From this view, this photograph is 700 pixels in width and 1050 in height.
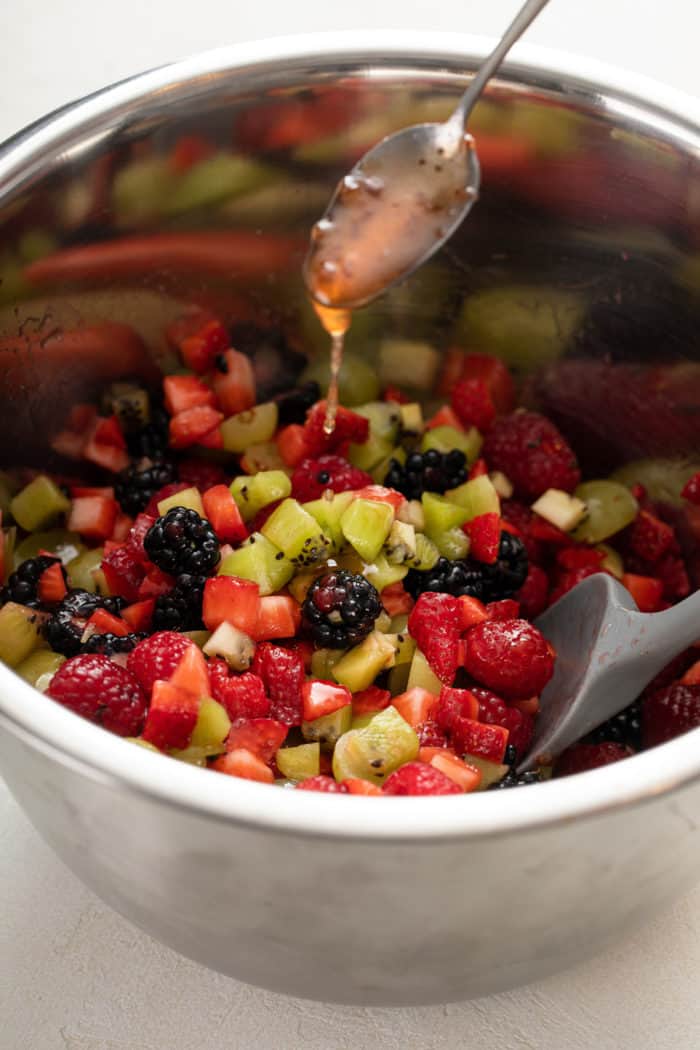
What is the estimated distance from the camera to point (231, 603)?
1.67 m

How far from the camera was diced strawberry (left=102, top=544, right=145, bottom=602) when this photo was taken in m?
1.83

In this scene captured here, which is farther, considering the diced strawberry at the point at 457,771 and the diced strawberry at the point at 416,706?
the diced strawberry at the point at 416,706

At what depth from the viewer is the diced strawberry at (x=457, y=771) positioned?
145 cm

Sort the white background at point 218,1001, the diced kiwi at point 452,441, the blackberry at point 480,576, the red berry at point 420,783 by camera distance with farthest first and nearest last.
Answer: the diced kiwi at point 452,441
the blackberry at point 480,576
the white background at point 218,1001
the red berry at point 420,783

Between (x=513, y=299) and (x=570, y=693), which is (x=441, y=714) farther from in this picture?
(x=513, y=299)

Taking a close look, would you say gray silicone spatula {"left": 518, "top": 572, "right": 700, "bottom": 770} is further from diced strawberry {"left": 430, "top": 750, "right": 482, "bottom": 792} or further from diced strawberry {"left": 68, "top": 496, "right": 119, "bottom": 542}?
diced strawberry {"left": 68, "top": 496, "right": 119, "bottom": 542}

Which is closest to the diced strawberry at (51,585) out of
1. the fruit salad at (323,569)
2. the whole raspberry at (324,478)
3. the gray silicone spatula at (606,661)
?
the fruit salad at (323,569)

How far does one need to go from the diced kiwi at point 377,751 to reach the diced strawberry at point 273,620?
0.24 m

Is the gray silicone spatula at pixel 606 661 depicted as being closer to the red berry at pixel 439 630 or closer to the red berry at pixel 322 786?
the red berry at pixel 439 630

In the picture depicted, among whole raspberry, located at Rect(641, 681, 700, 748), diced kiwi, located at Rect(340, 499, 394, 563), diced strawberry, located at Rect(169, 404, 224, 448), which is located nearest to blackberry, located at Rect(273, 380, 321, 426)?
diced strawberry, located at Rect(169, 404, 224, 448)

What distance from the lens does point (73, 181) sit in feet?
5.53

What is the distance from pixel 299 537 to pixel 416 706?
0.32 meters

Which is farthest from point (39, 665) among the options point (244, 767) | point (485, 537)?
point (485, 537)

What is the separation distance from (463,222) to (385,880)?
3.95 ft
